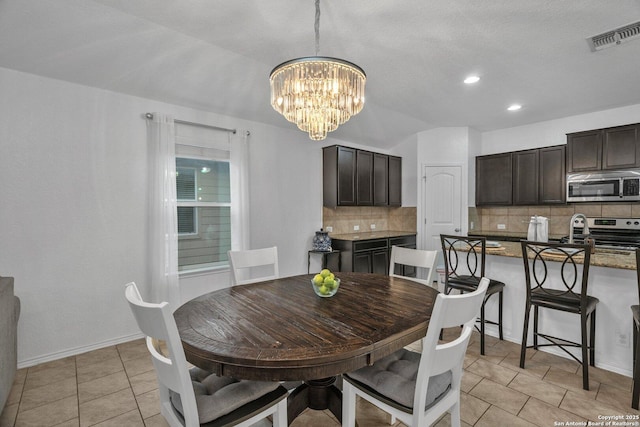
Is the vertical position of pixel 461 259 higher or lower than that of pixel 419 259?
lower

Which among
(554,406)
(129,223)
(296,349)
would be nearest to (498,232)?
(554,406)

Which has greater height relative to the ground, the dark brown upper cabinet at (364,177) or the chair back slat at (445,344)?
the dark brown upper cabinet at (364,177)

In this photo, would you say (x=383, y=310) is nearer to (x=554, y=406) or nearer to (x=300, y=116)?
(x=300, y=116)

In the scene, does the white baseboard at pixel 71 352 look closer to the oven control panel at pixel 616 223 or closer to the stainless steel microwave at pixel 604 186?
the stainless steel microwave at pixel 604 186

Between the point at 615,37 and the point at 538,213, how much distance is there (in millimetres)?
2828

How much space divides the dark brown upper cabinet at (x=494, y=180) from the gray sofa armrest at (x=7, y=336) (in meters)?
5.65

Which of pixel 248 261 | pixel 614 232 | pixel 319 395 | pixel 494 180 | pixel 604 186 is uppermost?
pixel 494 180

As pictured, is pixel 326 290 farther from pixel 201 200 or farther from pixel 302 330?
pixel 201 200

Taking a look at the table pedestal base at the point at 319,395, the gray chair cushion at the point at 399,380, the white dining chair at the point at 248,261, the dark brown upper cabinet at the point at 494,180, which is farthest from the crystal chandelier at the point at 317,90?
the dark brown upper cabinet at the point at 494,180

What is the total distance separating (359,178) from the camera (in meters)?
4.80

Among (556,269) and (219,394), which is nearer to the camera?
(219,394)

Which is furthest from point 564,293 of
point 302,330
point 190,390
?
point 190,390

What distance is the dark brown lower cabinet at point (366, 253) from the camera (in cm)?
429

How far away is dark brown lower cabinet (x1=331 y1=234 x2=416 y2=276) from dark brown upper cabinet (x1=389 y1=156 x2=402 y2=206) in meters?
0.86
